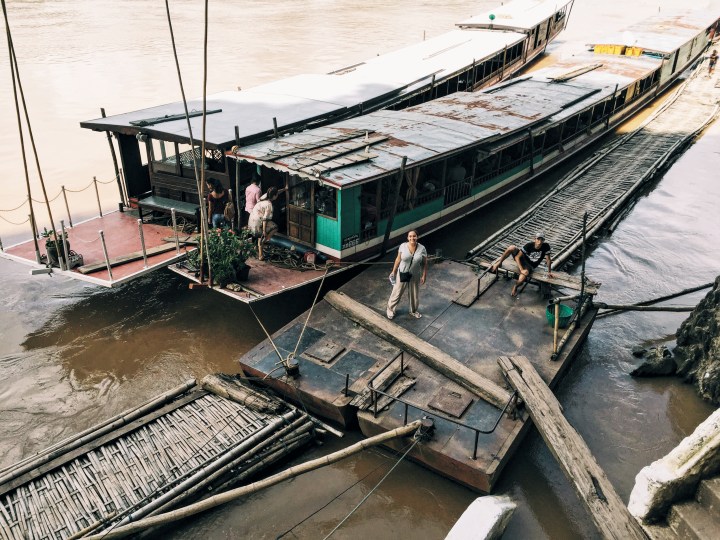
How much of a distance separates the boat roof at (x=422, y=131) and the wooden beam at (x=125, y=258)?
96.6 inches

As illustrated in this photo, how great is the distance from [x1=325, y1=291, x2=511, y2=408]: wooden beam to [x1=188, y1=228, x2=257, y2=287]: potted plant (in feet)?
5.67

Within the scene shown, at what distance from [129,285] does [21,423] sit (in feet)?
13.3

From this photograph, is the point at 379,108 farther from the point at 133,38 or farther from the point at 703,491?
the point at 133,38

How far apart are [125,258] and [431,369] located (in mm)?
6360

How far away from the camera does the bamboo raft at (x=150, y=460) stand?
22.1 ft

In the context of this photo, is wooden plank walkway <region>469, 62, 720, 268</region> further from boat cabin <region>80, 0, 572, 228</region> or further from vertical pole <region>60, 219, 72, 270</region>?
vertical pole <region>60, 219, 72, 270</region>

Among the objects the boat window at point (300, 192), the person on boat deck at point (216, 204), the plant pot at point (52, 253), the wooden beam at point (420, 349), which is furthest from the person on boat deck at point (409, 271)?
the plant pot at point (52, 253)

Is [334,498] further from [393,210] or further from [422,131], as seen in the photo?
[422,131]

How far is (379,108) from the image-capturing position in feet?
53.1

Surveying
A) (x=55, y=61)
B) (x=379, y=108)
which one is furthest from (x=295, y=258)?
(x=55, y=61)

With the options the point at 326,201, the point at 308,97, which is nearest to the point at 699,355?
the point at 326,201

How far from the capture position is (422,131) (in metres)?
12.6

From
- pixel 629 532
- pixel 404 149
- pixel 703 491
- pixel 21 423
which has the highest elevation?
pixel 404 149

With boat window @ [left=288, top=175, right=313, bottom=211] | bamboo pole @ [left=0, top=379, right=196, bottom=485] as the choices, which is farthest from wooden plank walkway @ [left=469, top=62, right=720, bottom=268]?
bamboo pole @ [left=0, top=379, right=196, bottom=485]
